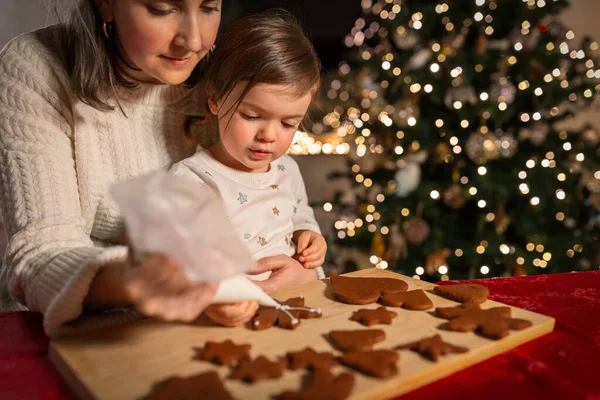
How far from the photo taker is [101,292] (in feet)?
2.65

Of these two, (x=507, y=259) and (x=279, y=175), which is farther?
(x=507, y=259)

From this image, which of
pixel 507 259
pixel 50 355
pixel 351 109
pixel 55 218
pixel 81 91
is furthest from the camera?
pixel 351 109

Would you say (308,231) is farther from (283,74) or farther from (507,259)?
(507,259)

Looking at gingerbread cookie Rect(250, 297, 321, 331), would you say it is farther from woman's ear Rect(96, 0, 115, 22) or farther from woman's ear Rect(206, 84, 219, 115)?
woman's ear Rect(96, 0, 115, 22)

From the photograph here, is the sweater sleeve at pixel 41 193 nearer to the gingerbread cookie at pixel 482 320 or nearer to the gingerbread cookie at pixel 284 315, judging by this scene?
the gingerbread cookie at pixel 284 315

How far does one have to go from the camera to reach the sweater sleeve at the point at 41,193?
2.58 feet

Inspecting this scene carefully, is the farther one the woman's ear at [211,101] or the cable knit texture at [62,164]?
the woman's ear at [211,101]

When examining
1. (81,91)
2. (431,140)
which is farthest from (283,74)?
(431,140)

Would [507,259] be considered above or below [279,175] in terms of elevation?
below

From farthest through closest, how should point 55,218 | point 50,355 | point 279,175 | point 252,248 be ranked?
point 279,175
point 252,248
point 55,218
point 50,355

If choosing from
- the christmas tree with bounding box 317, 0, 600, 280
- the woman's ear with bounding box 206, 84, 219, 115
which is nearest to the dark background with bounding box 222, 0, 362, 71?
the christmas tree with bounding box 317, 0, 600, 280

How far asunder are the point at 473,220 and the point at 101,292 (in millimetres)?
2318

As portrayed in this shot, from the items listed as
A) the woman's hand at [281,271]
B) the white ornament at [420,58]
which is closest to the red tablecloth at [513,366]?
the woman's hand at [281,271]

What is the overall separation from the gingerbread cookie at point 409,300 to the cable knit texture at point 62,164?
0.44m
